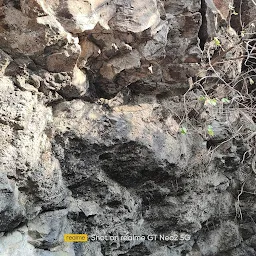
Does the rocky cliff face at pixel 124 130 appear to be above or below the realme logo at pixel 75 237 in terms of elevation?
above

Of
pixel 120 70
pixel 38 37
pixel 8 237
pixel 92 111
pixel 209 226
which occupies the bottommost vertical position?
pixel 209 226

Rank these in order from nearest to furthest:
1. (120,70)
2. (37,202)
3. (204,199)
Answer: (37,202) → (120,70) → (204,199)

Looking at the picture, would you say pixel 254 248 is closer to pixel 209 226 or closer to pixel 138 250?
pixel 209 226

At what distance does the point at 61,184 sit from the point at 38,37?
693mm

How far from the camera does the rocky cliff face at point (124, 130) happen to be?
140cm

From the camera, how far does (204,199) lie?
6.97 feet

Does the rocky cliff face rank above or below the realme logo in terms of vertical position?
above

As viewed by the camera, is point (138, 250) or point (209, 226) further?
point (209, 226)

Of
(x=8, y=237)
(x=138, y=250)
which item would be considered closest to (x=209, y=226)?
(x=138, y=250)

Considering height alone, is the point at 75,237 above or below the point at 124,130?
below

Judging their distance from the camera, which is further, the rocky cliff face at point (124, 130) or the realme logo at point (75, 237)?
the realme logo at point (75, 237)

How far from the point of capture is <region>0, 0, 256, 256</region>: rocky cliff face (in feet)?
4.59

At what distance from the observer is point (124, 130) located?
1745 millimetres

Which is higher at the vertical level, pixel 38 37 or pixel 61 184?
pixel 38 37
